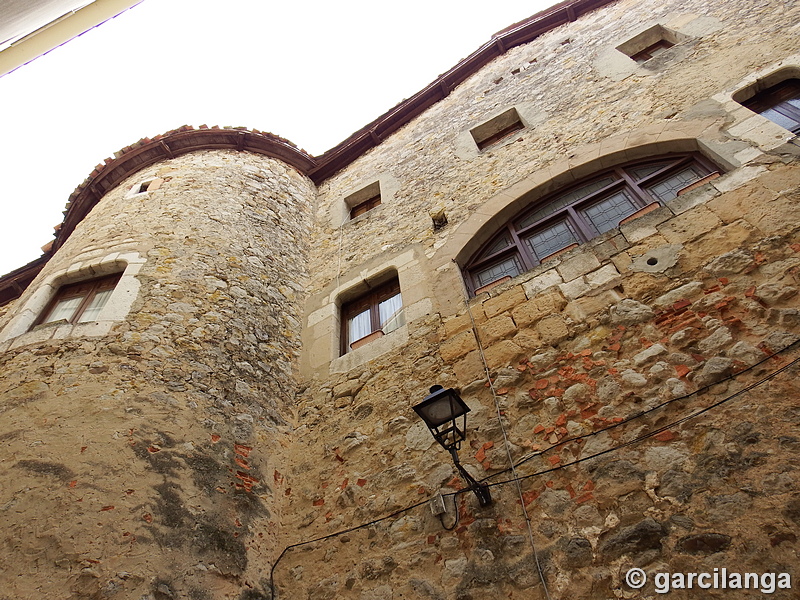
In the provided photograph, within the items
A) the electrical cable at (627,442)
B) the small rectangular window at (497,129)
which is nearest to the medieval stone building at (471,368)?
the electrical cable at (627,442)

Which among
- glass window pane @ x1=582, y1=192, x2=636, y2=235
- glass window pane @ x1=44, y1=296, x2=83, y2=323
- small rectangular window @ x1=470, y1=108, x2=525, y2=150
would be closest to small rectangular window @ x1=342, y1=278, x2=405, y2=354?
glass window pane @ x1=582, y1=192, x2=636, y2=235

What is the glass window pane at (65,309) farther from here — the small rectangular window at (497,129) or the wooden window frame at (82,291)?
the small rectangular window at (497,129)

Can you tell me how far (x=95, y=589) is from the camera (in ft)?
9.46

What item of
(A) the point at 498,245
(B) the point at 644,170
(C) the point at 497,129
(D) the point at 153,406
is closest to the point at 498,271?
(A) the point at 498,245

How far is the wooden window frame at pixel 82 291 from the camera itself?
536cm

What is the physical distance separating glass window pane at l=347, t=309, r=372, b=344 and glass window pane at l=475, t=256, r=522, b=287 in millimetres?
1372

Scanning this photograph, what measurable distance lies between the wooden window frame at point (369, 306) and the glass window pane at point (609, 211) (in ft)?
7.43

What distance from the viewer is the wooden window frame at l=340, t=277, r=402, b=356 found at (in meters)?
5.67

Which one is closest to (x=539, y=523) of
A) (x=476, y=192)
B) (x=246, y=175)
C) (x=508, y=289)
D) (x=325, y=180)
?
(x=508, y=289)

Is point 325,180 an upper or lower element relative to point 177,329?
upper

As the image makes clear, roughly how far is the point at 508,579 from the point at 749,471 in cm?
142

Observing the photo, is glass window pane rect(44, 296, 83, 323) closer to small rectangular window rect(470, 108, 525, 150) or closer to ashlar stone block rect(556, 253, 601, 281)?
ashlar stone block rect(556, 253, 601, 281)

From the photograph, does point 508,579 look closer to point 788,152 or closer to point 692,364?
point 692,364

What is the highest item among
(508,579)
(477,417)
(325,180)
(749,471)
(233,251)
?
(325,180)
